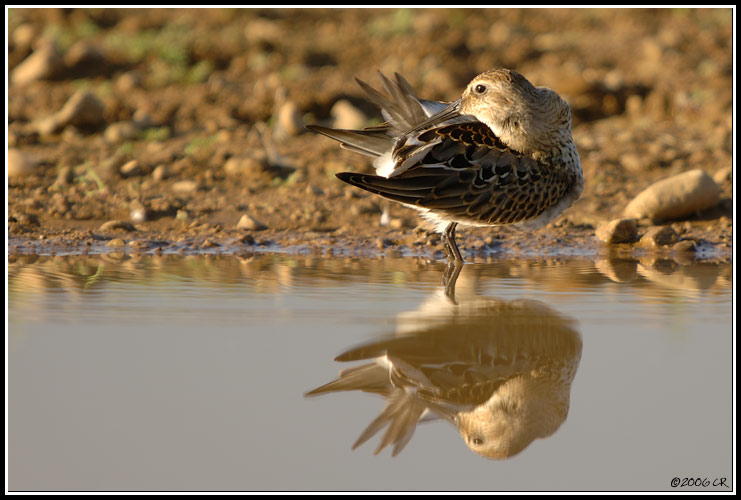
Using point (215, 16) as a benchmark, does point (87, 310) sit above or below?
below

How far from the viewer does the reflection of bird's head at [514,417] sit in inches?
130

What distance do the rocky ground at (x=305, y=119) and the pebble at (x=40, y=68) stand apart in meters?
0.02

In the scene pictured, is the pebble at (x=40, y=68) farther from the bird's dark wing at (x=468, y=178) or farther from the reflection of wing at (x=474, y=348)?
the reflection of wing at (x=474, y=348)

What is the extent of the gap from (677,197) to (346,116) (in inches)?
145

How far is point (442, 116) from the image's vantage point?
636 centimetres

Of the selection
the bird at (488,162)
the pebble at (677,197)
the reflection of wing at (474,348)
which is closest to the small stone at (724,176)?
the pebble at (677,197)

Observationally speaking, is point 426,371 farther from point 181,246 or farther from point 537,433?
point 181,246

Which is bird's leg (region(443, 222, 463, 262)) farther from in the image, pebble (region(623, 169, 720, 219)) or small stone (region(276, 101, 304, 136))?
small stone (region(276, 101, 304, 136))

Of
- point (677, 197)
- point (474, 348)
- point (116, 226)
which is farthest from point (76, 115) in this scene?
point (474, 348)

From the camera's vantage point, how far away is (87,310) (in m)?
4.76

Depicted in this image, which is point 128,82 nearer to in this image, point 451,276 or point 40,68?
point 40,68

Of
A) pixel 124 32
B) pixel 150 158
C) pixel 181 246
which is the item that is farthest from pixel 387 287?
pixel 124 32

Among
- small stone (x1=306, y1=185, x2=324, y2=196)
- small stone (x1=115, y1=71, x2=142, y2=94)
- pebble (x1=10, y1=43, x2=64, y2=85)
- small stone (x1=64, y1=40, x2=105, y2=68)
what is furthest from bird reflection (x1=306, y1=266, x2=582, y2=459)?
small stone (x1=64, y1=40, x2=105, y2=68)

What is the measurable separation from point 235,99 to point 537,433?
25.5 ft
